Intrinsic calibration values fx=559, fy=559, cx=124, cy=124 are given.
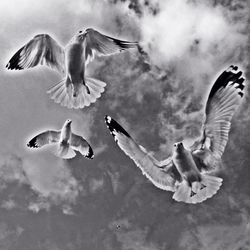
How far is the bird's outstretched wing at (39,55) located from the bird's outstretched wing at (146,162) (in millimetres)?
1501

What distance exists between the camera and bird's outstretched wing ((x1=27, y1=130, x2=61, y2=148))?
33.2ft

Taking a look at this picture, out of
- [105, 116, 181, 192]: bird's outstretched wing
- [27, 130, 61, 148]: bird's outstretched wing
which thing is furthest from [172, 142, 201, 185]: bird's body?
[27, 130, 61, 148]: bird's outstretched wing

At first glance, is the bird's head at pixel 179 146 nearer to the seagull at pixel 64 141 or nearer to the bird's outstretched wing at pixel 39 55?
the bird's outstretched wing at pixel 39 55

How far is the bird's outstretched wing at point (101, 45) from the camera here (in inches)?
340

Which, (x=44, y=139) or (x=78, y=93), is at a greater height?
(x=44, y=139)

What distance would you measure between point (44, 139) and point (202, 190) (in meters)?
3.46

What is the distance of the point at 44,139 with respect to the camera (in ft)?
33.4

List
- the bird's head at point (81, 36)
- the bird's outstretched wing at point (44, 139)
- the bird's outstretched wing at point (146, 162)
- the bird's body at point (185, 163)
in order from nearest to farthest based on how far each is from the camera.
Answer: the bird's outstretched wing at point (146, 162) < the bird's body at point (185, 163) < the bird's head at point (81, 36) < the bird's outstretched wing at point (44, 139)

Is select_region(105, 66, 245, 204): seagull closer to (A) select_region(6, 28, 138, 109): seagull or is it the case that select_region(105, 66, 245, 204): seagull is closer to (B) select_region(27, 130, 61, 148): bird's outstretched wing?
(A) select_region(6, 28, 138, 109): seagull

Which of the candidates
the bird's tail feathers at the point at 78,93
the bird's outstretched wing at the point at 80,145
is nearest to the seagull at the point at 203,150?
the bird's tail feathers at the point at 78,93

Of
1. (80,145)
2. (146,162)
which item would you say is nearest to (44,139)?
(80,145)

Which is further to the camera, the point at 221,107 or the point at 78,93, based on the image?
the point at 78,93

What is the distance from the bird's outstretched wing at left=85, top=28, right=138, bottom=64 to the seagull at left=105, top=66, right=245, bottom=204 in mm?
1289

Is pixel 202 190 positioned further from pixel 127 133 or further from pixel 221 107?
pixel 127 133
